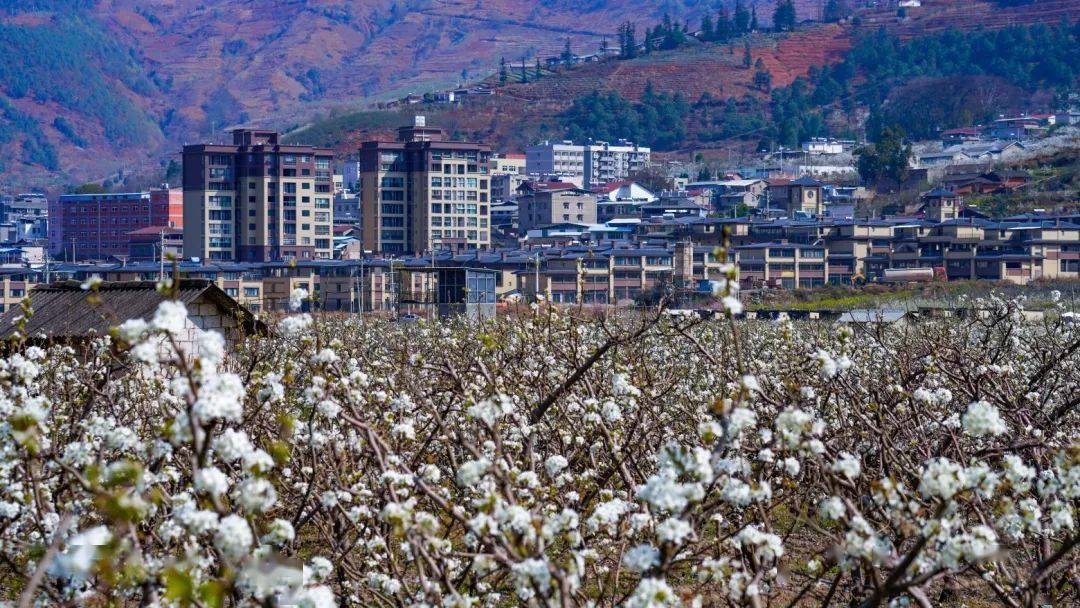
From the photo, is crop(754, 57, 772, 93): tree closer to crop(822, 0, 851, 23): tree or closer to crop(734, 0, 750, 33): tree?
crop(734, 0, 750, 33): tree

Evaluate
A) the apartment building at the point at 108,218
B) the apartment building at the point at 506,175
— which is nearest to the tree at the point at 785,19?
the apartment building at the point at 506,175

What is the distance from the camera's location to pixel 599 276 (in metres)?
60.2

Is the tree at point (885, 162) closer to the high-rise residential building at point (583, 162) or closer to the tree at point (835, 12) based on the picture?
the high-rise residential building at point (583, 162)

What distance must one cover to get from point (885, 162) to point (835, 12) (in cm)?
9494

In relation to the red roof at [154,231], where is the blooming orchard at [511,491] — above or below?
below

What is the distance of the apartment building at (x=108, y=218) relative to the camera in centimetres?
10419

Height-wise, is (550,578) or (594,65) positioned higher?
(594,65)

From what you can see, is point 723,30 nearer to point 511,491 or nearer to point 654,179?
point 654,179

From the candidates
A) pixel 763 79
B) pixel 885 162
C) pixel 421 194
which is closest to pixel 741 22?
pixel 763 79

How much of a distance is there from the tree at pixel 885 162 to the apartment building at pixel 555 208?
56.4 ft

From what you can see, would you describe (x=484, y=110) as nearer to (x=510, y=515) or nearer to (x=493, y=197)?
(x=493, y=197)

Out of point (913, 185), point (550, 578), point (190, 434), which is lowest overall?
point (550, 578)

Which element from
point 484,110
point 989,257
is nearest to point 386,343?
point 989,257

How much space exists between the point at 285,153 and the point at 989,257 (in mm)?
39280
